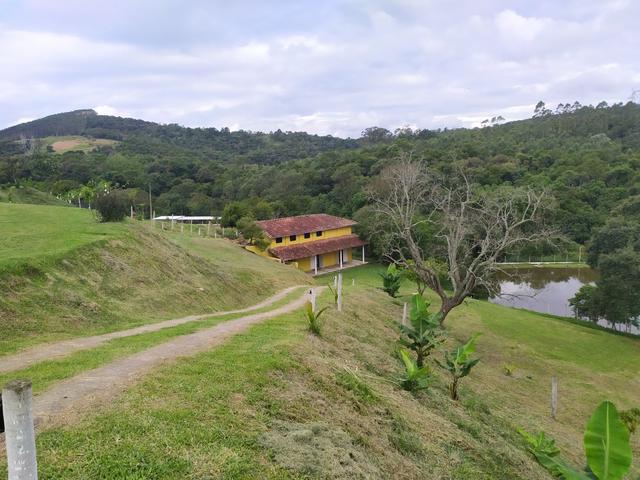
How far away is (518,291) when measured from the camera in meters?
44.0

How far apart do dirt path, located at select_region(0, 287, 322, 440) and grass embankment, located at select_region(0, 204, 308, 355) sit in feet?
9.66

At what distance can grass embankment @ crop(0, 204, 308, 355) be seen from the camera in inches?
456

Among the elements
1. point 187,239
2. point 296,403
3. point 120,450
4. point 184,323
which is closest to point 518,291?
point 187,239

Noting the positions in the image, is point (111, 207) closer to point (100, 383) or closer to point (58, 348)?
point (58, 348)

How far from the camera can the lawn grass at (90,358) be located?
24.6ft

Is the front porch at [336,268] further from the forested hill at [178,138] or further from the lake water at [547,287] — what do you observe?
the forested hill at [178,138]

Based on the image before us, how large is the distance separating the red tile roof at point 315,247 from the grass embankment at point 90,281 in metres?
15.2

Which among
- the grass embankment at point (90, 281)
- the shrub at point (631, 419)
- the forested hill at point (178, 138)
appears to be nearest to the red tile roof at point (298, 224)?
the grass embankment at point (90, 281)

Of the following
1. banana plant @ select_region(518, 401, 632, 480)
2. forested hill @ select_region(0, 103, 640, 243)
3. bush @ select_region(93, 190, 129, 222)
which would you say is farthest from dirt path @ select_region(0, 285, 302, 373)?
forested hill @ select_region(0, 103, 640, 243)

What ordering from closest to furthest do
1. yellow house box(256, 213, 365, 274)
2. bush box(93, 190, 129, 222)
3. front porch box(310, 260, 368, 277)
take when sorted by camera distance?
bush box(93, 190, 129, 222)
yellow house box(256, 213, 365, 274)
front porch box(310, 260, 368, 277)

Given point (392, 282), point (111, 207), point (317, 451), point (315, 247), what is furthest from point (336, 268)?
point (317, 451)

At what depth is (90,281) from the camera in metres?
14.5

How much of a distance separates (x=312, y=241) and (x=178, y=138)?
398 ft

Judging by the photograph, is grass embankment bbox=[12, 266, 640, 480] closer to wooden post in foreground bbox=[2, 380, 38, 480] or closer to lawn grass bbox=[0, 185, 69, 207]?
wooden post in foreground bbox=[2, 380, 38, 480]
